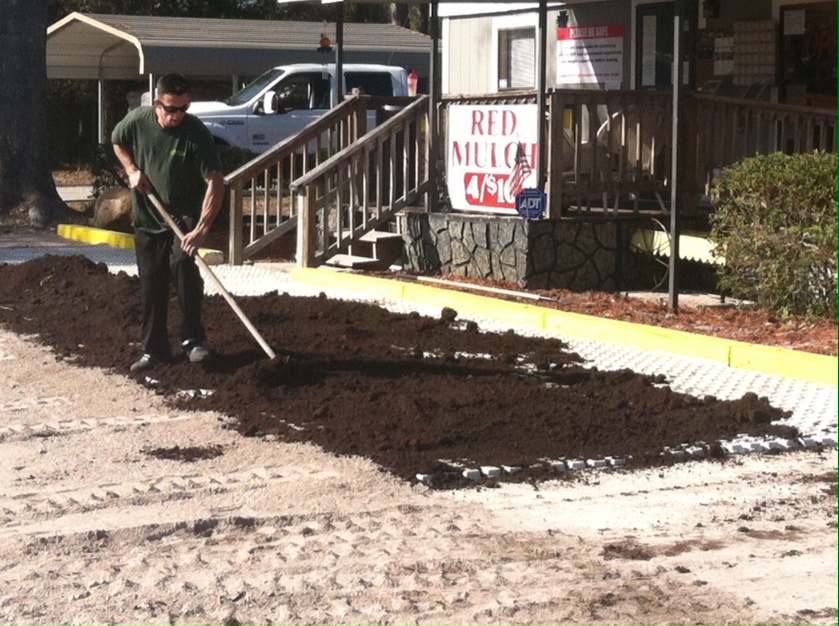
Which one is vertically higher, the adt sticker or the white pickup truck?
the white pickup truck

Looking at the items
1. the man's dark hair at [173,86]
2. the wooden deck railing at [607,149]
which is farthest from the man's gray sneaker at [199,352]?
the wooden deck railing at [607,149]

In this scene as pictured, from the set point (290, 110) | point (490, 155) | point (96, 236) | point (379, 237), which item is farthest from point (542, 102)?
point (290, 110)

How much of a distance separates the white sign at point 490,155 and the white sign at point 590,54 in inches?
143

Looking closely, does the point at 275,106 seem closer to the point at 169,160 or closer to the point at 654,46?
the point at 654,46

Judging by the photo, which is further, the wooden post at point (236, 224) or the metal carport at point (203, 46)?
the metal carport at point (203, 46)

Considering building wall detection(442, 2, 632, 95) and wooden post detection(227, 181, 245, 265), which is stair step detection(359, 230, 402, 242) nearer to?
wooden post detection(227, 181, 245, 265)

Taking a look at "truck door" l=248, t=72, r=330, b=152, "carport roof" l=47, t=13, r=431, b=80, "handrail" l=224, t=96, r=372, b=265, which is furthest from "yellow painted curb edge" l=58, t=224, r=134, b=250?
"carport roof" l=47, t=13, r=431, b=80

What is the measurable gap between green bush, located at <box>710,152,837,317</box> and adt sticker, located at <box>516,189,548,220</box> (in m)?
2.13

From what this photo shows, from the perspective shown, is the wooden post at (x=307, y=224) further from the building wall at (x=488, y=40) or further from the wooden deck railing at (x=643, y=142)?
the building wall at (x=488, y=40)

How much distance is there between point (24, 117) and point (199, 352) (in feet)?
48.7

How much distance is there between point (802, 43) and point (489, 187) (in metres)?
4.93

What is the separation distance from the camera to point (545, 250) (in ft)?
46.2

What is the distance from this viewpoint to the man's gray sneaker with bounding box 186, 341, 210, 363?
9.54 meters

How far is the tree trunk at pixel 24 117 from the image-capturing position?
74.9 feet
